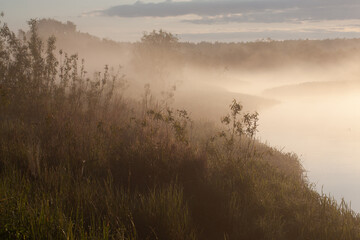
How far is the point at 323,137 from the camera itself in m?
15.4

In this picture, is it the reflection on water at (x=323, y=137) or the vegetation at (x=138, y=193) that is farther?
the reflection on water at (x=323, y=137)

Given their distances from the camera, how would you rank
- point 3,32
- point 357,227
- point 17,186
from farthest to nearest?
point 3,32, point 357,227, point 17,186

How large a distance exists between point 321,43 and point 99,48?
46.8 m

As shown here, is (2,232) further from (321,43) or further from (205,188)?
(321,43)

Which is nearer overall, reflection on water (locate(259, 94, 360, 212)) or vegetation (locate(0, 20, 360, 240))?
vegetation (locate(0, 20, 360, 240))

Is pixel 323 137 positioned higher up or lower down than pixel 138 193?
lower down

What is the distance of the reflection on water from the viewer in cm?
968

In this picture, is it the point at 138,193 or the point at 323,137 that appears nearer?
the point at 138,193

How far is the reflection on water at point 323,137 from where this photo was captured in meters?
9.68

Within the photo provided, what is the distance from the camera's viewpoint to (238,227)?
4301 millimetres

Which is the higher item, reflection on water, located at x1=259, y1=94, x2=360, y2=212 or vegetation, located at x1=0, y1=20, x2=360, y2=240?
vegetation, located at x1=0, y1=20, x2=360, y2=240

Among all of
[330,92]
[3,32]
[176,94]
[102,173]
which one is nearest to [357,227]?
[102,173]

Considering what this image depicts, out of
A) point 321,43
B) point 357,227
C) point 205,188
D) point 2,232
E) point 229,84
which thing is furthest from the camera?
point 321,43

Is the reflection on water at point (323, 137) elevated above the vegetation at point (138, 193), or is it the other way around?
the vegetation at point (138, 193)
